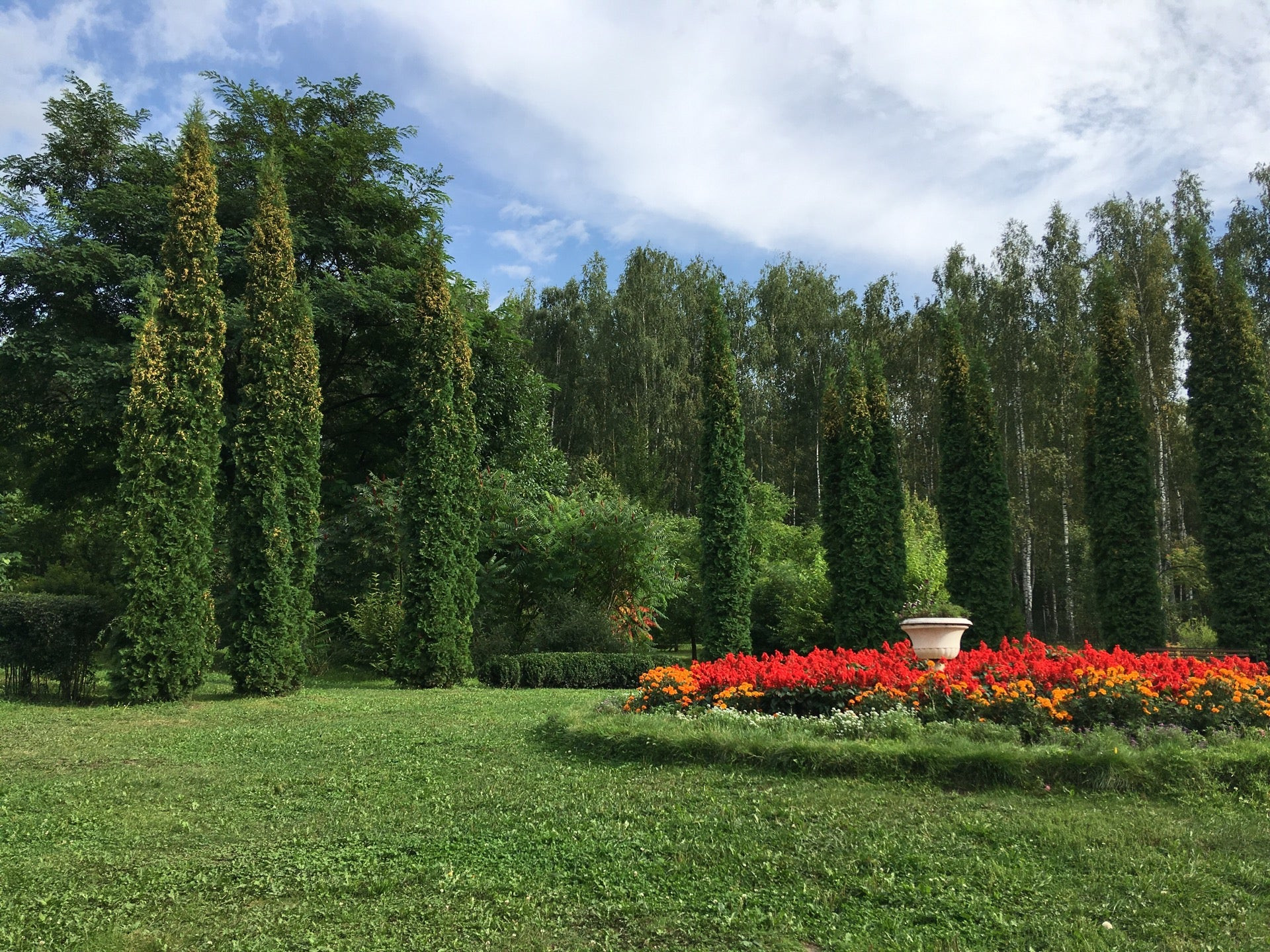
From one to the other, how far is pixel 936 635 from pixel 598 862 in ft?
22.5

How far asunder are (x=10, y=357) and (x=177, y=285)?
7034mm

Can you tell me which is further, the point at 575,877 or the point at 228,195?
the point at 228,195

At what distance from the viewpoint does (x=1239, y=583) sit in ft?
45.3

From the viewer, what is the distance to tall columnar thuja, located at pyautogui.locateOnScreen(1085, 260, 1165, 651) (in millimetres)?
14547

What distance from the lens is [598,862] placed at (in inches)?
155

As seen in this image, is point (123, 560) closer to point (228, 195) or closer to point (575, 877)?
point (575, 877)

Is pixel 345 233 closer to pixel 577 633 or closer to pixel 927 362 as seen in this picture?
pixel 577 633

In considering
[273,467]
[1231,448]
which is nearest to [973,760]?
[273,467]

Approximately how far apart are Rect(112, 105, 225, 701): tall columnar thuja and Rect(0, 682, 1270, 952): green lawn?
4.26 metres

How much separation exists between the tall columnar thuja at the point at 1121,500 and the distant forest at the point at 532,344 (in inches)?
81.9

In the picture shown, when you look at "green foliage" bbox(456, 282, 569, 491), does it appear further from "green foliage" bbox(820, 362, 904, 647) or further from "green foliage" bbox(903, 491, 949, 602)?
"green foliage" bbox(903, 491, 949, 602)

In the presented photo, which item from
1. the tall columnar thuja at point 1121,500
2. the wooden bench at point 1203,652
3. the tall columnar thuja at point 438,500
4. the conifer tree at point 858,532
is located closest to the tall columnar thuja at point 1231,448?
the wooden bench at point 1203,652

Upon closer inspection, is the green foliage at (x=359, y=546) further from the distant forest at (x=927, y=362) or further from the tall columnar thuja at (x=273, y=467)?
the distant forest at (x=927, y=362)

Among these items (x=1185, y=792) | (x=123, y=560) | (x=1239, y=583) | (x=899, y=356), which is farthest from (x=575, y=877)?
(x=899, y=356)
